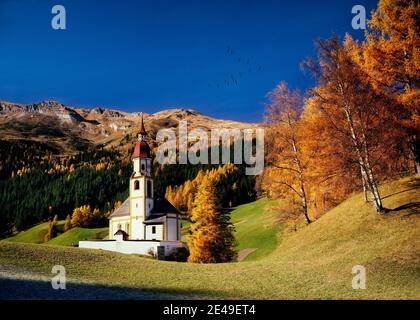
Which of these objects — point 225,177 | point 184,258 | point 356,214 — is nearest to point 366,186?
point 356,214

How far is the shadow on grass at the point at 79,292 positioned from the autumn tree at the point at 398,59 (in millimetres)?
19104

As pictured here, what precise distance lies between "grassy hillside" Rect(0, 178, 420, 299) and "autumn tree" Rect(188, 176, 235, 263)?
13.3 m

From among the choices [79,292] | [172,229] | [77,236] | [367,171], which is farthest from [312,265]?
[77,236]

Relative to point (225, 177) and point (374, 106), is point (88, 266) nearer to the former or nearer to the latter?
point (374, 106)

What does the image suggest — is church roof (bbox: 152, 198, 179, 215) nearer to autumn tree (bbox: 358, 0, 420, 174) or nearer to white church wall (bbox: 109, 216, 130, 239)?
white church wall (bbox: 109, 216, 130, 239)

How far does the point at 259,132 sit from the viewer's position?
3722 cm

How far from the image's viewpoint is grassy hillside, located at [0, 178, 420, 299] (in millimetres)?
20781

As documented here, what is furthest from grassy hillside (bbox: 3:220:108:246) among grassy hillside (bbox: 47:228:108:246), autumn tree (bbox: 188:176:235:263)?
autumn tree (bbox: 188:176:235:263)

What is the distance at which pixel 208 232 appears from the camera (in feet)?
155

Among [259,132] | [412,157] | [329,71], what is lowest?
[412,157]
